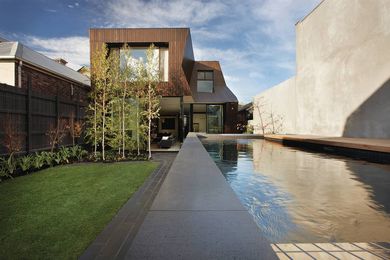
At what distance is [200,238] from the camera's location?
164 cm

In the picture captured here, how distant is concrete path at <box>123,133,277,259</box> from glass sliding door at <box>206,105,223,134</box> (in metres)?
21.6

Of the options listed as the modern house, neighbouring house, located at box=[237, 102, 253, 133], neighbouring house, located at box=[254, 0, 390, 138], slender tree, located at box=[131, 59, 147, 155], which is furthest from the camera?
neighbouring house, located at box=[237, 102, 253, 133]

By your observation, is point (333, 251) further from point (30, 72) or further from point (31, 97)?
point (30, 72)

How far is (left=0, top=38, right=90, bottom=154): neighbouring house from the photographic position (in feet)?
26.9

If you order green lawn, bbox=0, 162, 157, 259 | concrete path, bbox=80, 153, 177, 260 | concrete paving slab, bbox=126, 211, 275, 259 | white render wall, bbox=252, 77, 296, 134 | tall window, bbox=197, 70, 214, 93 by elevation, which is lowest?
green lawn, bbox=0, 162, 157, 259

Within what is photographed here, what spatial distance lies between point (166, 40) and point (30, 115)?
28.1 ft

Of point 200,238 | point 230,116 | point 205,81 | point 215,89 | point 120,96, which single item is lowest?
point 200,238

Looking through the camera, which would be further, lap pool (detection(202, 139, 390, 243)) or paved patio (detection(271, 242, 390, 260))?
lap pool (detection(202, 139, 390, 243))

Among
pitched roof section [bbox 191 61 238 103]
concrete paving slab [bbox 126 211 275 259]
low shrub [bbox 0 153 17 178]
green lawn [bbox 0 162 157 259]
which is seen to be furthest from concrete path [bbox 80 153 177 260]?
pitched roof section [bbox 191 61 238 103]

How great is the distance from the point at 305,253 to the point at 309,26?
1507cm

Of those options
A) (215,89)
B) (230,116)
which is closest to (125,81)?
(230,116)

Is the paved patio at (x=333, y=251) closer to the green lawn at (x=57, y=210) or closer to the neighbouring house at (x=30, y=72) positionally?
the green lawn at (x=57, y=210)

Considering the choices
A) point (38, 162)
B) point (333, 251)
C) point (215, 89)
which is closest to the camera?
point (333, 251)

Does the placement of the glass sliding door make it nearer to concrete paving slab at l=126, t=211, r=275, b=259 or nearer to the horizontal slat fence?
the horizontal slat fence
